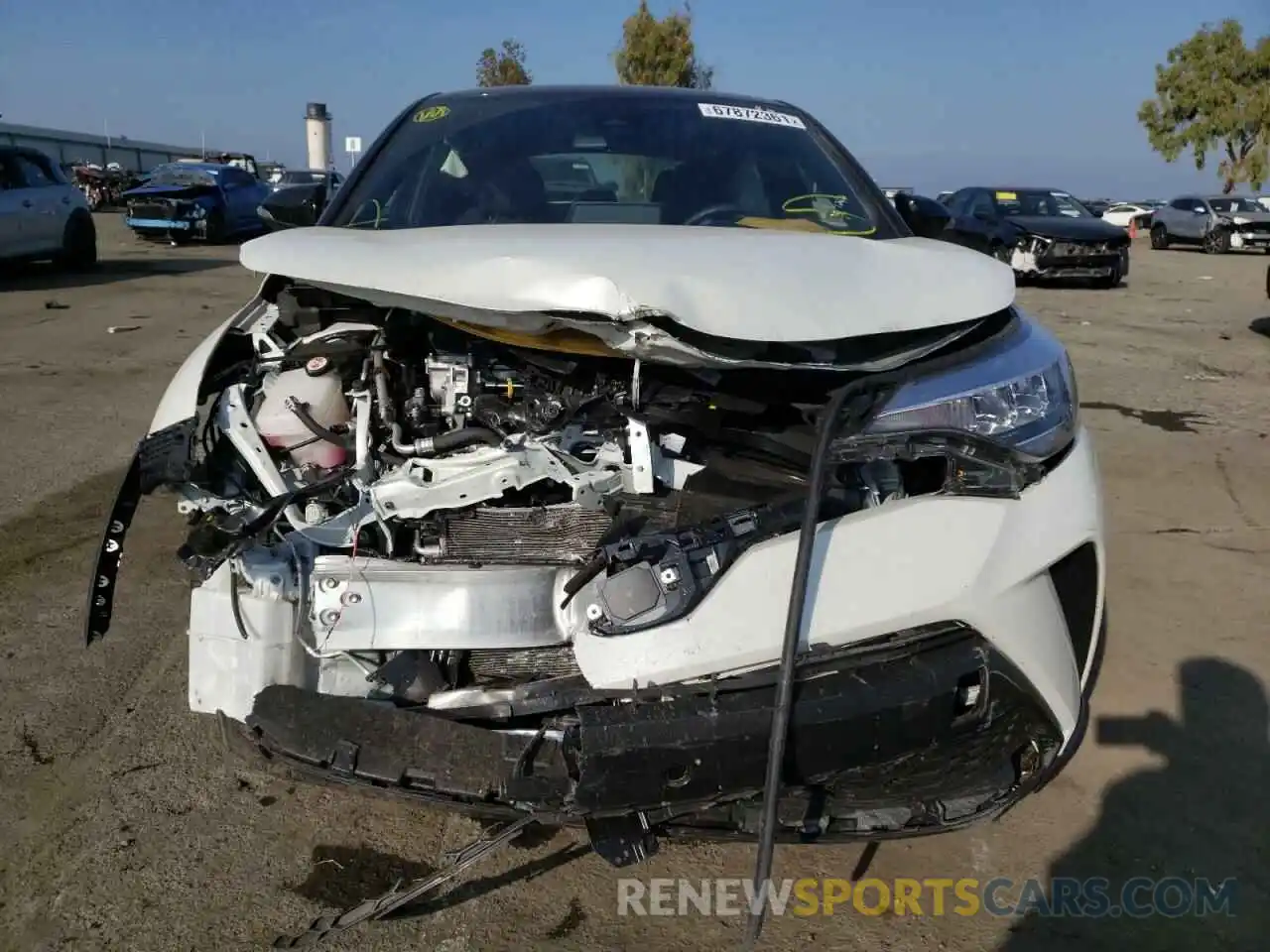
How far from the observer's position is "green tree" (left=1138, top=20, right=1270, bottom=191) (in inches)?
1508

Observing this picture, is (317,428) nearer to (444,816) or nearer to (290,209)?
(444,816)

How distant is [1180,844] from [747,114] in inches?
102

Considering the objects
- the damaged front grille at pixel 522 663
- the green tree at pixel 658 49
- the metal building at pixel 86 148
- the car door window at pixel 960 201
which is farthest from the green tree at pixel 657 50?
the damaged front grille at pixel 522 663

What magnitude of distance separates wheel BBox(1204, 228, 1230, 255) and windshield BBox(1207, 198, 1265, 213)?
55 centimetres

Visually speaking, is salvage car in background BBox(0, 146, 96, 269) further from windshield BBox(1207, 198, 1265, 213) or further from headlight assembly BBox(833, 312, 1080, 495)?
windshield BBox(1207, 198, 1265, 213)

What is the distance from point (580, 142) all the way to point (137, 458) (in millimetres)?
1777

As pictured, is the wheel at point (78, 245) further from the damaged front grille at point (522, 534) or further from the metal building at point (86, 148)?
the metal building at point (86, 148)

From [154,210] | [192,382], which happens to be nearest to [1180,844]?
[192,382]

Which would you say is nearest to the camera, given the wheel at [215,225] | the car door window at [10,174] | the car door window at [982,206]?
the car door window at [10,174]

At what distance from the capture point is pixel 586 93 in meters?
3.49

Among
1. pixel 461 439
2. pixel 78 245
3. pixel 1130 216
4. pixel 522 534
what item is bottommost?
pixel 522 534

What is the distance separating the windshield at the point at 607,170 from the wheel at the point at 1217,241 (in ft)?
81.7

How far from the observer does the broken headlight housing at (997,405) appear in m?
1.97

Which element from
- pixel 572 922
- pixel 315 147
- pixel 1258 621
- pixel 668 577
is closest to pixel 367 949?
pixel 572 922
